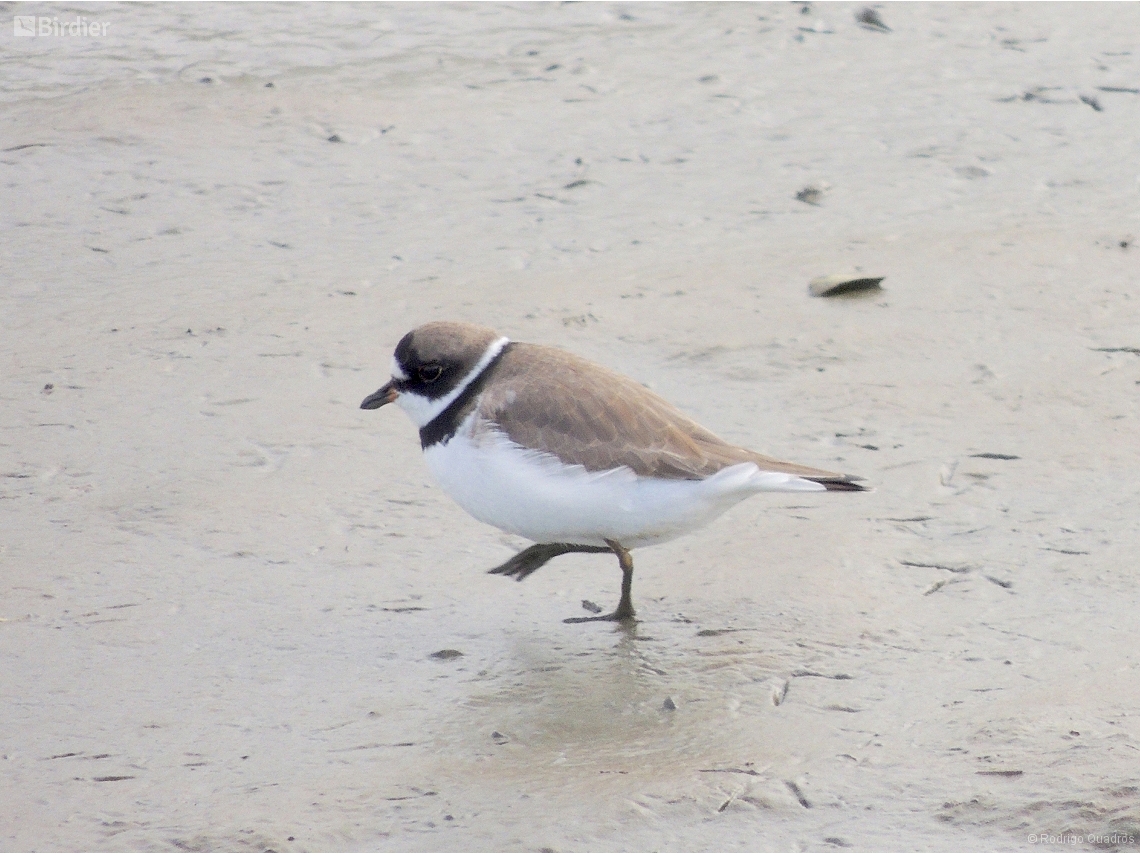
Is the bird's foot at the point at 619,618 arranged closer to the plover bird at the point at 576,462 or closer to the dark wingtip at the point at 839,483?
the plover bird at the point at 576,462

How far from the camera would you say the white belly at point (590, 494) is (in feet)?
15.3

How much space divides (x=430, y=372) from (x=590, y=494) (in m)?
0.81

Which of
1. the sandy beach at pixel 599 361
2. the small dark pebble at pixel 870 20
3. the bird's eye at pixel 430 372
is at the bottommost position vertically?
the sandy beach at pixel 599 361

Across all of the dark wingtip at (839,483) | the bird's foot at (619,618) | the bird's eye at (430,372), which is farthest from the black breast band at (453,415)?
the dark wingtip at (839,483)

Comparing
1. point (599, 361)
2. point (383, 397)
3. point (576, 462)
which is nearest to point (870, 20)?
point (599, 361)

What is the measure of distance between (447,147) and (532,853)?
19.9ft

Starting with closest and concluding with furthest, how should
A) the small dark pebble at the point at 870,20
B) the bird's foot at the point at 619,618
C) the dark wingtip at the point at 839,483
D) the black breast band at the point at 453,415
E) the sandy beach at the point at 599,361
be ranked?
1. the sandy beach at the point at 599,361
2. the dark wingtip at the point at 839,483
3. the bird's foot at the point at 619,618
4. the black breast band at the point at 453,415
5. the small dark pebble at the point at 870,20

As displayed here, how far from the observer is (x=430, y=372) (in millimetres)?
5074

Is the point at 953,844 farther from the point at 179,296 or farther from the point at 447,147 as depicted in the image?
the point at 447,147

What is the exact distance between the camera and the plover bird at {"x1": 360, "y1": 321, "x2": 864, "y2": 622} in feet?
15.3

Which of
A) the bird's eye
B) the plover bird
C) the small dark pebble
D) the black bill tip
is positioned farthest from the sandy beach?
the bird's eye

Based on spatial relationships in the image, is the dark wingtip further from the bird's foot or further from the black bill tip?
the black bill tip

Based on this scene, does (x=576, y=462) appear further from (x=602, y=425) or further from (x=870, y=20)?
(x=870, y=20)

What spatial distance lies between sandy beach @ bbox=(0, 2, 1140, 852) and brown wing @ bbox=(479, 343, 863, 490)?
50cm
